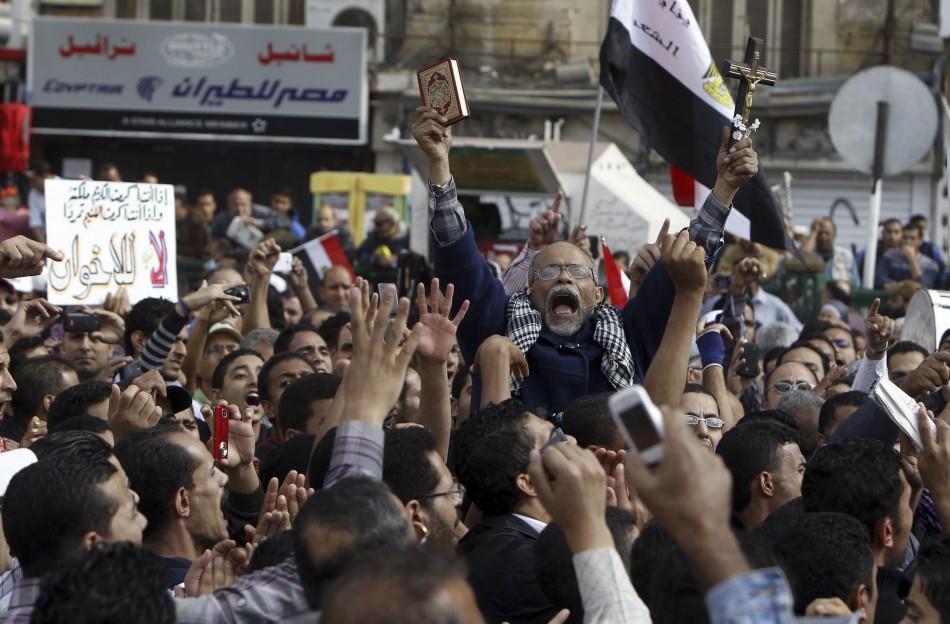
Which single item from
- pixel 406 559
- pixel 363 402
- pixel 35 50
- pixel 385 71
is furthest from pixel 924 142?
pixel 35 50

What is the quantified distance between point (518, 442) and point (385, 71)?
2160 cm

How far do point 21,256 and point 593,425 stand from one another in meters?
2.02

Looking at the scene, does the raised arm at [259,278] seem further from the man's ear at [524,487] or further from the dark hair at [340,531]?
the dark hair at [340,531]

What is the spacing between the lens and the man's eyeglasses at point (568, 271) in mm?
5941

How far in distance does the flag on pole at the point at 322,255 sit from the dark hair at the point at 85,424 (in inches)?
248

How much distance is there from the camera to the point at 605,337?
5867 millimetres

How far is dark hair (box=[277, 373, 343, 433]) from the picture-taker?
583cm

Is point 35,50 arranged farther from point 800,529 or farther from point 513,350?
point 800,529

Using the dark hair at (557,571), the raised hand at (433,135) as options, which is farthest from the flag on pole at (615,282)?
the dark hair at (557,571)

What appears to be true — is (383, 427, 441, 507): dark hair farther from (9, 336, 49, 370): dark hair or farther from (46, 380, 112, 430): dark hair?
(9, 336, 49, 370): dark hair

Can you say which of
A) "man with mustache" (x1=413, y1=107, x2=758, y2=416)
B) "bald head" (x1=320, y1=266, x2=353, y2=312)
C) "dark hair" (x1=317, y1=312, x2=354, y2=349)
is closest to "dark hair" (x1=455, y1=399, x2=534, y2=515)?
"man with mustache" (x1=413, y1=107, x2=758, y2=416)

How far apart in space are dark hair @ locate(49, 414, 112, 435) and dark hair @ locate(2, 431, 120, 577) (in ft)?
4.91

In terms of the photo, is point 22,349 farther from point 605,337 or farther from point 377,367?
point 377,367

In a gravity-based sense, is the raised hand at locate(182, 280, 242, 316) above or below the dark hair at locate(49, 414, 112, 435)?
above
